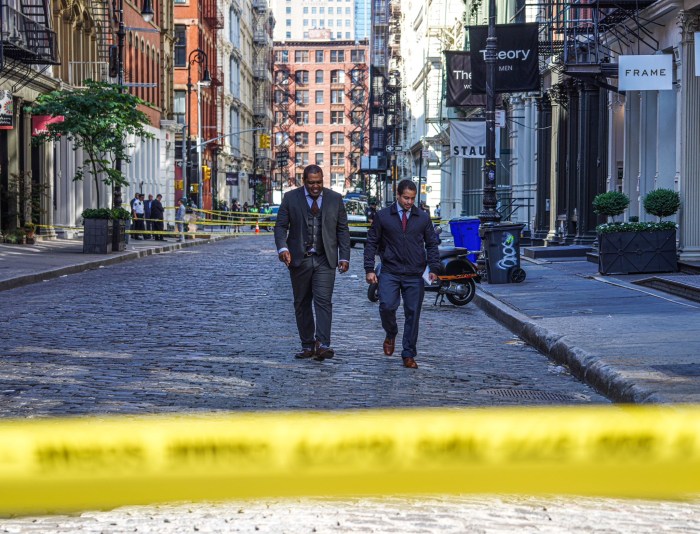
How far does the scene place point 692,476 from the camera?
8.34 ft

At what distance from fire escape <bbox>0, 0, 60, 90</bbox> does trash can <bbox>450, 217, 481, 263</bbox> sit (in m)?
15.0

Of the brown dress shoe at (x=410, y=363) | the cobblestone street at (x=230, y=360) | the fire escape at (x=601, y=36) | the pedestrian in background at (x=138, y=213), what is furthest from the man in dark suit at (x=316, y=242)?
the pedestrian in background at (x=138, y=213)

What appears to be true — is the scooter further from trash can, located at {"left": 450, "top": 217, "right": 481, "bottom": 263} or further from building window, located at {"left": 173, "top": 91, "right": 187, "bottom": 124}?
building window, located at {"left": 173, "top": 91, "right": 187, "bottom": 124}

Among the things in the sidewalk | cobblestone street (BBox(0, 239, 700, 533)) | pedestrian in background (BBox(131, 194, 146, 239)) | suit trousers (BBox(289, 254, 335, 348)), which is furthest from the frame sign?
pedestrian in background (BBox(131, 194, 146, 239))

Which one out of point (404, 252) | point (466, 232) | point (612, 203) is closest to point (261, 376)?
point (404, 252)

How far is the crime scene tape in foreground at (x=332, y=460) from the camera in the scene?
2.42 m

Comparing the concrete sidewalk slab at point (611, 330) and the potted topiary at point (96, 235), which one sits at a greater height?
the potted topiary at point (96, 235)

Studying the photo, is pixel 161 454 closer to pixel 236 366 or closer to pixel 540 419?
pixel 540 419

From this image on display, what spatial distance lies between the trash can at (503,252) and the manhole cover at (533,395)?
1198cm

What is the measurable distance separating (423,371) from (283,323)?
4655mm

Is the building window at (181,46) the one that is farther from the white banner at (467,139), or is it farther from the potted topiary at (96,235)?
the white banner at (467,139)

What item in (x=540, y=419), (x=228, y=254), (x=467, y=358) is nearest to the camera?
(x=540, y=419)

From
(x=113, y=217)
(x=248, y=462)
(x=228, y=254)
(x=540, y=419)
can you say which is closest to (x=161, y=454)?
(x=248, y=462)

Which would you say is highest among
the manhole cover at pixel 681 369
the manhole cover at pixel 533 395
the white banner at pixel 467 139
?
the white banner at pixel 467 139
